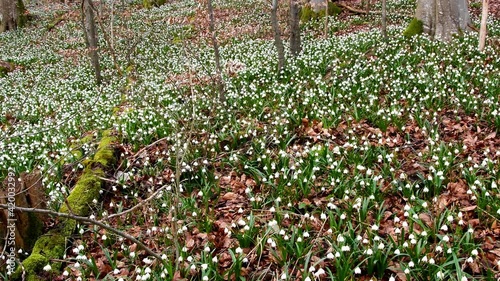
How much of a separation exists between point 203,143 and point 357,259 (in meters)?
3.16

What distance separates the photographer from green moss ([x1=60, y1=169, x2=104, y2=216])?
4.88 metres

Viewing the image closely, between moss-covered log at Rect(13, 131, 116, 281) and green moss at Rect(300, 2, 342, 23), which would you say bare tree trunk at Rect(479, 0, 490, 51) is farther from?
green moss at Rect(300, 2, 342, 23)

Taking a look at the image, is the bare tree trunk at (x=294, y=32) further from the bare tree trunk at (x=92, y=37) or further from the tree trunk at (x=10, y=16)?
the tree trunk at (x=10, y=16)

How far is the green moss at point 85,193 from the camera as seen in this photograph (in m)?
4.88

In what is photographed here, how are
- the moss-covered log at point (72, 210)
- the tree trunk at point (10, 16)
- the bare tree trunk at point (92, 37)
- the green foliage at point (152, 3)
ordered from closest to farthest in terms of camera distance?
the moss-covered log at point (72, 210)
the bare tree trunk at point (92, 37)
the tree trunk at point (10, 16)
the green foliage at point (152, 3)

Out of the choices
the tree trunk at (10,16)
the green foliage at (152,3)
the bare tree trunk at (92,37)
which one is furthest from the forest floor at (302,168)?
the green foliage at (152,3)

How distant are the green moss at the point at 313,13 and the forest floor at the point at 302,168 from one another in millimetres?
6265

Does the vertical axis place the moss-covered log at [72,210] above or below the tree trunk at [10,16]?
below

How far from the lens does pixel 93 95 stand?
1060cm

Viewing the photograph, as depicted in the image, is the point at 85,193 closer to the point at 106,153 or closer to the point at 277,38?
the point at 106,153

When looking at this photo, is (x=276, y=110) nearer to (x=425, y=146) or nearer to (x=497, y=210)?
(x=425, y=146)

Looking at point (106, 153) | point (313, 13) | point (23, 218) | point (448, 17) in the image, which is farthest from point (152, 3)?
point (23, 218)

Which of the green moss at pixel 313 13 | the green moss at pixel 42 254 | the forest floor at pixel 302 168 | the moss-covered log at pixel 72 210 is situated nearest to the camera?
the forest floor at pixel 302 168

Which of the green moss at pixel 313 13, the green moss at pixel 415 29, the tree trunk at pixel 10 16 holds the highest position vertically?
the tree trunk at pixel 10 16
